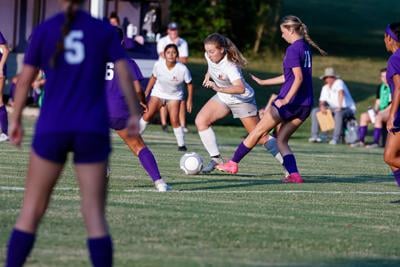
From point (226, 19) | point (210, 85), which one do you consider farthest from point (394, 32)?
point (226, 19)

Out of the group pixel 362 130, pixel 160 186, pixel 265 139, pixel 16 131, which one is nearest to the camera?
pixel 16 131

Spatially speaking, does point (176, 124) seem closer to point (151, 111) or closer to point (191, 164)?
point (151, 111)

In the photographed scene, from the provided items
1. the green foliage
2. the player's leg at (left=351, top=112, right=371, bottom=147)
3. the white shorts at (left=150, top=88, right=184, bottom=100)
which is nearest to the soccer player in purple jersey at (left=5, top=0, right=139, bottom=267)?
the white shorts at (left=150, top=88, right=184, bottom=100)

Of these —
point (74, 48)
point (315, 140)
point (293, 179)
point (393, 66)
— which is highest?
point (74, 48)

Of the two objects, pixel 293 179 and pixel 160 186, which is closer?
pixel 160 186

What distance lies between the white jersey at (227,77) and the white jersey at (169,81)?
20.4 feet

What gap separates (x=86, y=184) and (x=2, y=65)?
12.1 meters

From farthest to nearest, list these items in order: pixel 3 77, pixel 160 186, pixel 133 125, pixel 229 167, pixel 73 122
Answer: pixel 3 77
pixel 229 167
pixel 160 186
pixel 133 125
pixel 73 122

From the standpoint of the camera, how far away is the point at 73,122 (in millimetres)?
7953

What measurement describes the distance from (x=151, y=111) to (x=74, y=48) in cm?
1481

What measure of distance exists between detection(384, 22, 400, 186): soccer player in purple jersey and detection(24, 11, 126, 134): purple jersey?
19.7 feet

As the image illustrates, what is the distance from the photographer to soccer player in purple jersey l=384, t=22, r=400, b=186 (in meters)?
13.6

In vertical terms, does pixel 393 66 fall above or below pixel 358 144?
above

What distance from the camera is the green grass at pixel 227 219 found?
386 inches
